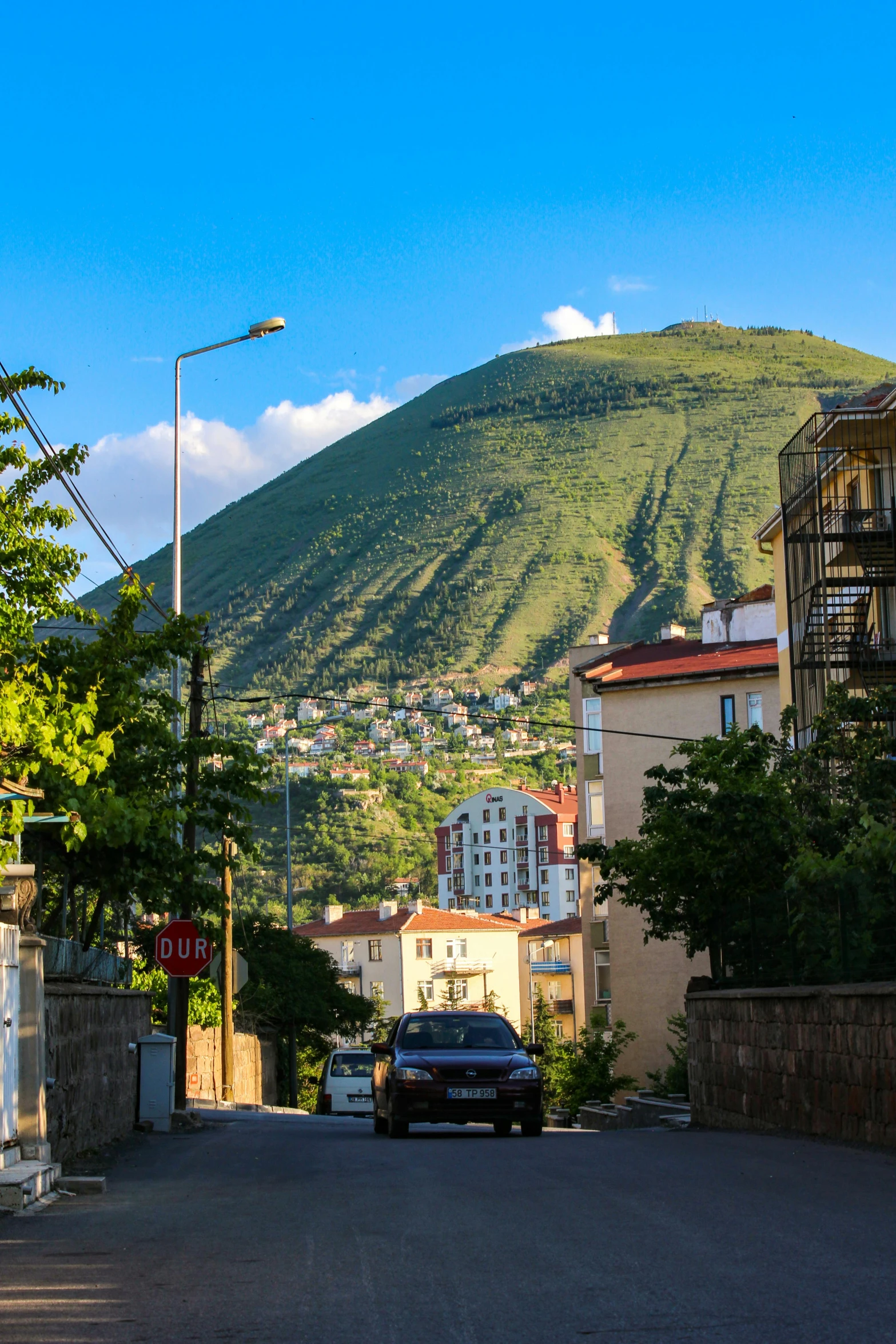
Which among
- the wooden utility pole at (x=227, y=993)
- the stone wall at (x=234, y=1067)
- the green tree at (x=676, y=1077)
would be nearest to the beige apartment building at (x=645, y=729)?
the green tree at (x=676, y=1077)

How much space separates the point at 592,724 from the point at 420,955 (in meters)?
55.1

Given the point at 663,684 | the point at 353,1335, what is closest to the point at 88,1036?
the point at 353,1335

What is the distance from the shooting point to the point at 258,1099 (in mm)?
48188

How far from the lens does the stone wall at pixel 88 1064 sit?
14.0 metres

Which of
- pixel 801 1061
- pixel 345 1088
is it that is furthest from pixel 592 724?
pixel 801 1061

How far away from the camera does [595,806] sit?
55438mm

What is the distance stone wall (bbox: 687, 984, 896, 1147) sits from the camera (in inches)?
527

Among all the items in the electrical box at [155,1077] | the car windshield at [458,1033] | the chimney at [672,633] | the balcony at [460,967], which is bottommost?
the balcony at [460,967]

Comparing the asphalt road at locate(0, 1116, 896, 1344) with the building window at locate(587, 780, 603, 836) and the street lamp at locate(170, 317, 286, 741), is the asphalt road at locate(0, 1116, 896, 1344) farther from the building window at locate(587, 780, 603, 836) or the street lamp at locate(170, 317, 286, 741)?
the building window at locate(587, 780, 603, 836)

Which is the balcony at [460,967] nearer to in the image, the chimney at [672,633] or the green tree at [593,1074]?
the chimney at [672,633]

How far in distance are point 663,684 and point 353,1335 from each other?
46.3 m

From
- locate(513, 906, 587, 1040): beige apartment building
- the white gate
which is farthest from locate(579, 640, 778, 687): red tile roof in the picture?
locate(513, 906, 587, 1040): beige apartment building

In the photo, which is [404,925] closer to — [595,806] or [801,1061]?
Answer: [595,806]

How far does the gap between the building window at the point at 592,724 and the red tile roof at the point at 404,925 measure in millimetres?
52906
